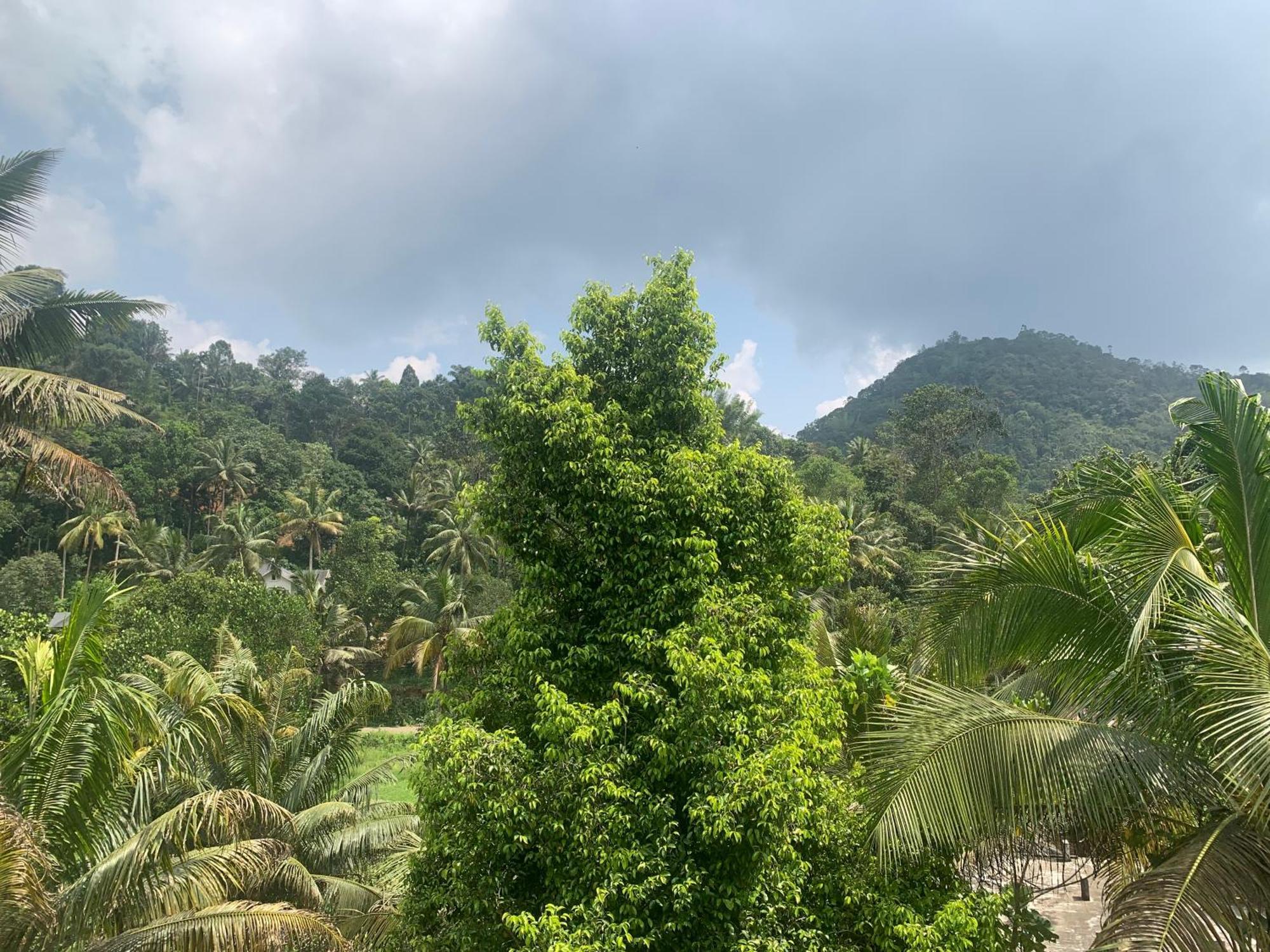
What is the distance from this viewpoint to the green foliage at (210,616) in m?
22.7

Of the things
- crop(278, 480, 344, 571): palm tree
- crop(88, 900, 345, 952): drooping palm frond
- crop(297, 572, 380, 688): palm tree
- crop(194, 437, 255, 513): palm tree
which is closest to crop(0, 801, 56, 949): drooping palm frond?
crop(88, 900, 345, 952): drooping palm frond

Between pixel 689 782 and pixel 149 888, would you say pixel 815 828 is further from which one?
pixel 149 888

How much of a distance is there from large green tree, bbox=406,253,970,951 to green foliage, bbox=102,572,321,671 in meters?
18.0

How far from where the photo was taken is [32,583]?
36.5 m

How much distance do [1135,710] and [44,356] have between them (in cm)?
1151

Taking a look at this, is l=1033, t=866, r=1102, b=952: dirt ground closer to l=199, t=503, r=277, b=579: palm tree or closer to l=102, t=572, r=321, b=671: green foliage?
l=102, t=572, r=321, b=671: green foliage

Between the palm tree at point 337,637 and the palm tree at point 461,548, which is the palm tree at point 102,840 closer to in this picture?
the palm tree at point 337,637

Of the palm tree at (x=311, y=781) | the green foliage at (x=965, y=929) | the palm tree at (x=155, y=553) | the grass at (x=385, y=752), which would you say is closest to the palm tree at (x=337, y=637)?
the grass at (x=385, y=752)

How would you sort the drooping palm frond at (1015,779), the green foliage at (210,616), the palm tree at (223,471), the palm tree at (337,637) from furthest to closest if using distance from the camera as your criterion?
the palm tree at (223,471), the palm tree at (337,637), the green foliage at (210,616), the drooping palm frond at (1015,779)

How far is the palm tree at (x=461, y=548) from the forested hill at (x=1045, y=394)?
4098 cm

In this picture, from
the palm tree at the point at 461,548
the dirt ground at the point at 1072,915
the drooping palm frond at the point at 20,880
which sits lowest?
the dirt ground at the point at 1072,915

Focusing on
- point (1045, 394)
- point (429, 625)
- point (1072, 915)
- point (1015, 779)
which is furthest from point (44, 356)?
point (1045, 394)

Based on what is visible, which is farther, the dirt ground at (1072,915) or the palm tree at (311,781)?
the dirt ground at (1072,915)

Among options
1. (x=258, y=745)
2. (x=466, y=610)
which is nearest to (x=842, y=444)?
(x=466, y=610)
